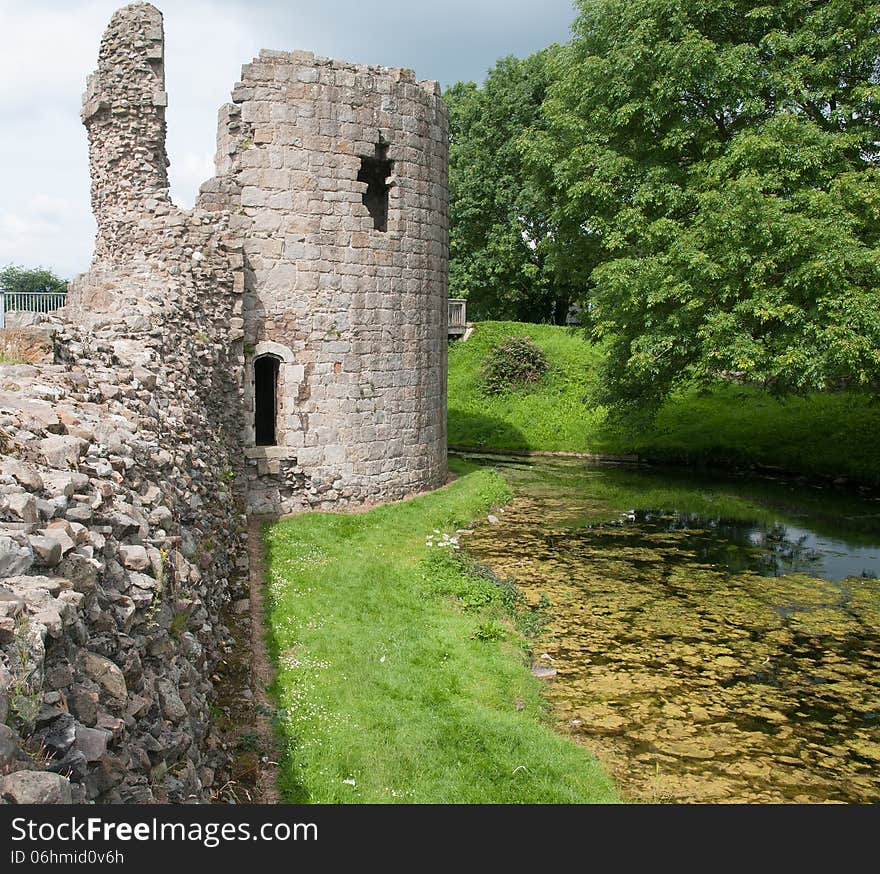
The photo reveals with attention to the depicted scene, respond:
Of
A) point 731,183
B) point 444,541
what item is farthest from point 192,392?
point 731,183

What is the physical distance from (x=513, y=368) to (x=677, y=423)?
7.08 m

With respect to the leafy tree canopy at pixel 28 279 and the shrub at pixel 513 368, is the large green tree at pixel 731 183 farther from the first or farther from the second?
the leafy tree canopy at pixel 28 279

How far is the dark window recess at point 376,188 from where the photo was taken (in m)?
15.1

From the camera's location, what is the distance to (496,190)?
34625mm

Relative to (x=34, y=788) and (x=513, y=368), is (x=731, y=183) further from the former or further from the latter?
(x=513, y=368)

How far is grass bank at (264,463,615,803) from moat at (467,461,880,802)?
56 cm

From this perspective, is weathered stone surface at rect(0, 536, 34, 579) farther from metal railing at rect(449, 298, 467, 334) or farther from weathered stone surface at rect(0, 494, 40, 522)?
metal railing at rect(449, 298, 467, 334)

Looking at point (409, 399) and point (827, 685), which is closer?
point (827, 685)

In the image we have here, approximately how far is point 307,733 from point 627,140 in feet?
51.5

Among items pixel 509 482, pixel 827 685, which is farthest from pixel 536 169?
pixel 827 685

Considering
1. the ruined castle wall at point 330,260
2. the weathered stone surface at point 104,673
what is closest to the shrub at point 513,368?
the ruined castle wall at point 330,260

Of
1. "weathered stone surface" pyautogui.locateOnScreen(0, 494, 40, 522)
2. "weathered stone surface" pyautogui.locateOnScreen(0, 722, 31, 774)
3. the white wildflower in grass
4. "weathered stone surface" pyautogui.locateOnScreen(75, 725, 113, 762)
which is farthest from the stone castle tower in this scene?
"weathered stone surface" pyautogui.locateOnScreen(0, 722, 31, 774)

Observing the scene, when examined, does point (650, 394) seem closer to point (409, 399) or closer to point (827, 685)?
point (409, 399)

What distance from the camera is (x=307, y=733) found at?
6457 mm
